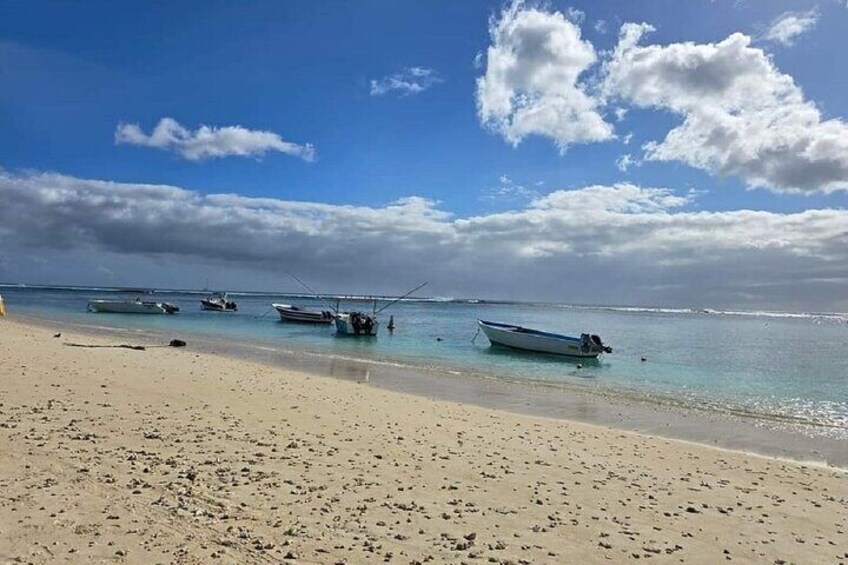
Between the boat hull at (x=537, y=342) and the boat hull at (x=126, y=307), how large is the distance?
45415mm

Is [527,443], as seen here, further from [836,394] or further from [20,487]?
[836,394]

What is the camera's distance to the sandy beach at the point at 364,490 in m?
5.53

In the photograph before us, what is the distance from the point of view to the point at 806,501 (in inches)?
343

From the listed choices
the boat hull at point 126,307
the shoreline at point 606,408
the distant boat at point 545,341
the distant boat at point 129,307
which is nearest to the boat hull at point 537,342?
the distant boat at point 545,341

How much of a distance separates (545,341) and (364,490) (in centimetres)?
3509

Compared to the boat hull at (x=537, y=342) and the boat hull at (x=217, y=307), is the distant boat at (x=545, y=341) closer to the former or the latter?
the boat hull at (x=537, y=342)

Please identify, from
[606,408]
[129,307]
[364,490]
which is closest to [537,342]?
[606,408]

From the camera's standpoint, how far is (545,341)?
4106 centimetres

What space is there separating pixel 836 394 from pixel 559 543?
81.5 ft

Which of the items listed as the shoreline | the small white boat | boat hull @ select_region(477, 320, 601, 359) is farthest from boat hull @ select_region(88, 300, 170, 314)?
the shoreline

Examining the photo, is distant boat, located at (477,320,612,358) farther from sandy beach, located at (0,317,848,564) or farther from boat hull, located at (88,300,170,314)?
boat hull, located at (88,300,170,314)

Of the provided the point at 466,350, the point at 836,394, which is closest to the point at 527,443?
the point at 836,394

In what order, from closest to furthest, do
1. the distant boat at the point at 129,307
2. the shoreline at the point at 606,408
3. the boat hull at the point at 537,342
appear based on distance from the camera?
the shoreline at the point at 606,408 < the boat hull at the point at 537,342 < the distant boat at the point at 129,307

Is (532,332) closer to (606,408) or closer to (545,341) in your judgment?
(545,341)
